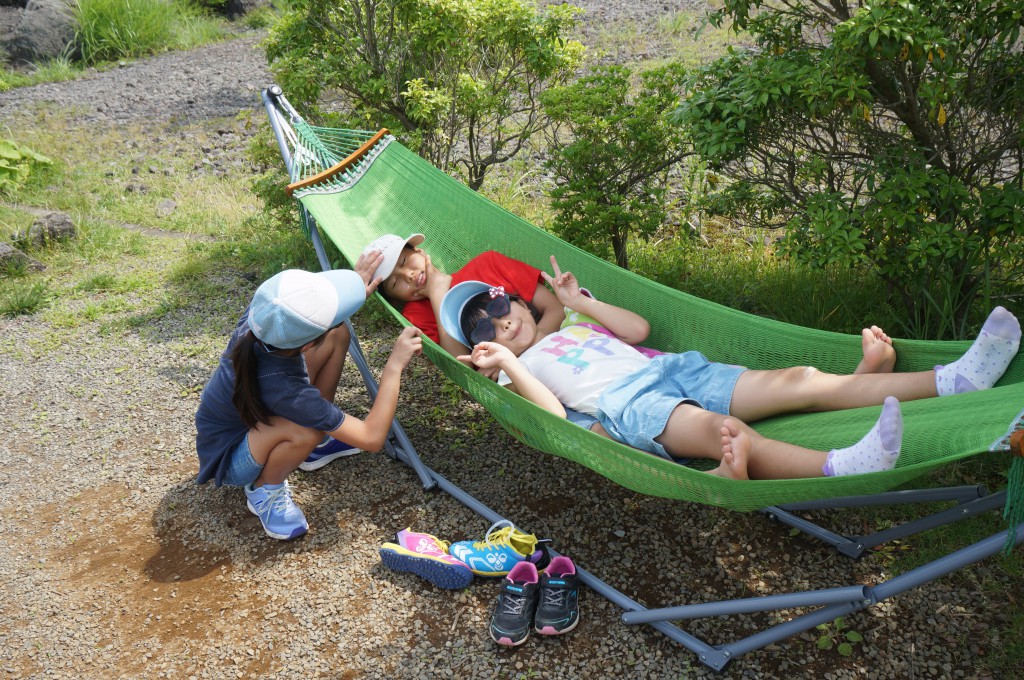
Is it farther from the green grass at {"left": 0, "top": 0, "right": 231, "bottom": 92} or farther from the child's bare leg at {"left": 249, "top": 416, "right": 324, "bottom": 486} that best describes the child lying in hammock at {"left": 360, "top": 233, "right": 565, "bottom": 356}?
A: the green grass at {"left": 0, "top": 0, "right": 231, "bottom": 92}

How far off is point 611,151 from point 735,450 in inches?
76.0

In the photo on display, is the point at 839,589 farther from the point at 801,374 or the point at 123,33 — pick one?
the point at 123,33

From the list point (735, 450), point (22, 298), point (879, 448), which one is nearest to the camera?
point (879, 448)

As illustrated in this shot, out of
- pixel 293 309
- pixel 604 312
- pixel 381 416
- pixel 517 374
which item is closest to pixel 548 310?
pixel 604 312

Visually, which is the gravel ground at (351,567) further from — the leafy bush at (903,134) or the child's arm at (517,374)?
the leafy bush at (903,134)

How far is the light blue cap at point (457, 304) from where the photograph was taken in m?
2.74

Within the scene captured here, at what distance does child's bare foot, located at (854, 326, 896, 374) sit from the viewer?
213 centimetres

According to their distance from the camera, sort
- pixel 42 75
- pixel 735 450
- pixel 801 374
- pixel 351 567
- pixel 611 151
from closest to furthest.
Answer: pixel 735 450 < pixel 801 374 < pixel 351 567 < pixel 611 151 < pixel 42 75

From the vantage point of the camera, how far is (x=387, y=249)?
9.29ft

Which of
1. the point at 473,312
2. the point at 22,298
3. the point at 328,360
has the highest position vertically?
the point at 473,312

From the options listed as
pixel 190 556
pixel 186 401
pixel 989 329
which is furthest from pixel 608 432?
pixel 186 401

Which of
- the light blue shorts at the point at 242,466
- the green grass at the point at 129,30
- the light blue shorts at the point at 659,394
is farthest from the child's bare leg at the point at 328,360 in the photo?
the green grass at the point at 129,30

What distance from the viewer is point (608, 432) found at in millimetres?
2373

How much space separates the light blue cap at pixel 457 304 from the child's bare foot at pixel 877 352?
3.94ft
